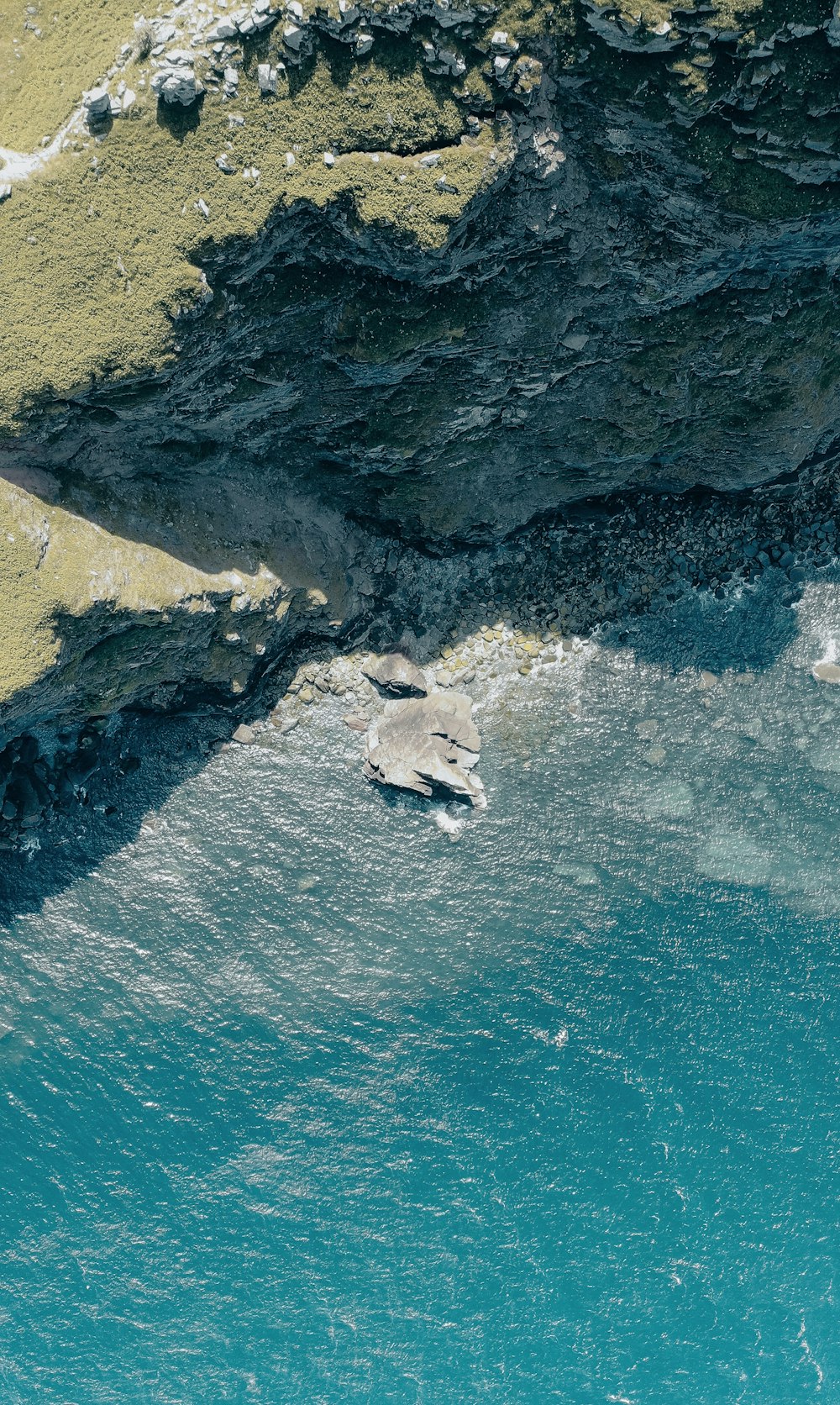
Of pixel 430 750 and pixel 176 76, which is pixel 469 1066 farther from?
pixel 176 76

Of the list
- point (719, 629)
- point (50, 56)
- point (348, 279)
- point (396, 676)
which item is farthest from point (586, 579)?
point (50, 56)

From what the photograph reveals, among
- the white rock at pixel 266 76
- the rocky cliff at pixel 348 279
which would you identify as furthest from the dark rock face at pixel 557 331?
the white rock at pixel 266 76

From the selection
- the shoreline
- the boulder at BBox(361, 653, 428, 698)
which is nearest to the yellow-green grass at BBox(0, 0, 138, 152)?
the shoreline

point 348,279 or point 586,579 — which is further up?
point 348,279

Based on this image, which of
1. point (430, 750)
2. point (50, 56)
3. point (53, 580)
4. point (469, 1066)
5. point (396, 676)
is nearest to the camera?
point (50, 56)

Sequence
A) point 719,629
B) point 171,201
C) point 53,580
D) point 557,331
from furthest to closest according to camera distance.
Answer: point 719,629, point 557,331, point 53,580, point 171,201

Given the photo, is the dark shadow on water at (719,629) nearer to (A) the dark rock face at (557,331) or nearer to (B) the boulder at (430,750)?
(A) the dark rock face at (557,331)
